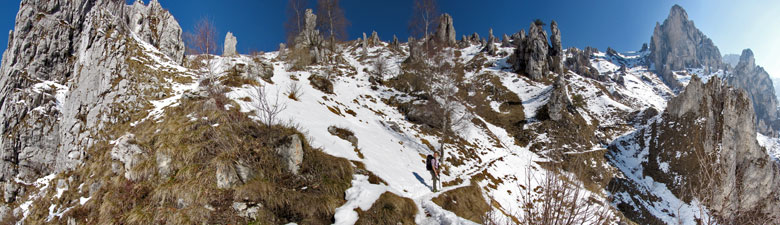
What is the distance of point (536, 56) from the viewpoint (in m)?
64.3

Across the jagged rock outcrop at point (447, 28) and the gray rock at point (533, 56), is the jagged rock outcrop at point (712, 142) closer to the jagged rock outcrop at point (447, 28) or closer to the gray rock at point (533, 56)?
the gray rock at point (533, 56)

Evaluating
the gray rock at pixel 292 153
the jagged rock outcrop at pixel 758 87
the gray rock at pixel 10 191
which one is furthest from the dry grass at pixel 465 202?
the jagged rock outcrop at pixel 758 87

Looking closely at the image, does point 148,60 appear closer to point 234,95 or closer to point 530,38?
point 234,95

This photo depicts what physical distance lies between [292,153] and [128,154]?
601 cm

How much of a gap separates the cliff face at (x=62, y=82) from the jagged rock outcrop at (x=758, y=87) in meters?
274

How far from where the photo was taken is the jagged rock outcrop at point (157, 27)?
34719 millimetres

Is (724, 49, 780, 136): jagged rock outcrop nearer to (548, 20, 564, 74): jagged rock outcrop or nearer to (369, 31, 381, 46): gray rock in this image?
(548, 20, 564, 74): jagged rock outcrop

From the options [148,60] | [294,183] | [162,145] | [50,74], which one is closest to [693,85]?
[294,183]

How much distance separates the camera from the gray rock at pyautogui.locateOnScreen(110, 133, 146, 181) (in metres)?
10.2

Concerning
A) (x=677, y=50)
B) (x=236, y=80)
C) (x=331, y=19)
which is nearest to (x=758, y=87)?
(x=677, y=50)

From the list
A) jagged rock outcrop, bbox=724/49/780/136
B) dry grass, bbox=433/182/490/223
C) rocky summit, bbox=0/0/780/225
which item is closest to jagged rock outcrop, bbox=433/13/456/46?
rocky summit, bbox=0/0/780/225

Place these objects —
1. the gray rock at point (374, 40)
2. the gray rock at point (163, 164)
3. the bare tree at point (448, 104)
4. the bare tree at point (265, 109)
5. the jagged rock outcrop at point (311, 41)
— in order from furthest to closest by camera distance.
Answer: the gray rock at point (374, 40)
the jagged rock outcrop at point (311, 41)
the bare tree at point (448, 104)
the bare tree at point (265, 109)
the gray rock at point (163, 164)

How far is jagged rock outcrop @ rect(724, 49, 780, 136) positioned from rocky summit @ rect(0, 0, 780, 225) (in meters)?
221

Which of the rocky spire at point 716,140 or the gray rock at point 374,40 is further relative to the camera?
the gray rock at point 374,40
